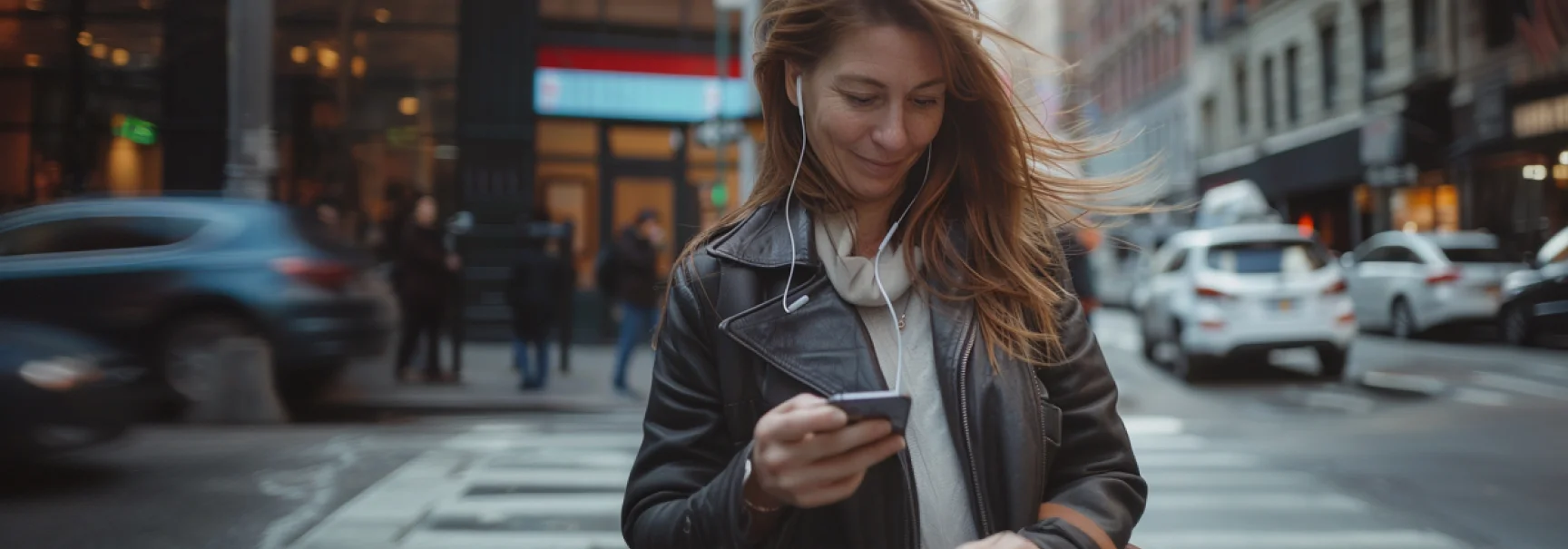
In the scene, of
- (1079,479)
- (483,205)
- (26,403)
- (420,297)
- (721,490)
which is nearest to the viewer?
Answer: (721,490)

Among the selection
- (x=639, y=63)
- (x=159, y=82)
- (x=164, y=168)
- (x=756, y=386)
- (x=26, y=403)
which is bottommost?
(x=26, y=403)

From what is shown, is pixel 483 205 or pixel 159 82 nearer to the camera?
pixel 159 82

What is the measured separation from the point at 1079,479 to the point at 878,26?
667mm

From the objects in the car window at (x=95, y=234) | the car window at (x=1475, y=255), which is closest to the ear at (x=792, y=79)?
the car window at (x=95, y=234)

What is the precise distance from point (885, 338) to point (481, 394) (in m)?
10.2

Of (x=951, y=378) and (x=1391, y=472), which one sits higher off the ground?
(x=951, y=378)

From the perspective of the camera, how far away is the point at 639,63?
1825 cm

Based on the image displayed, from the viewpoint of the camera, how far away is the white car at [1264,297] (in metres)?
12.3

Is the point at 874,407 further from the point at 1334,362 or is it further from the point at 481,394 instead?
the point at 1334,362

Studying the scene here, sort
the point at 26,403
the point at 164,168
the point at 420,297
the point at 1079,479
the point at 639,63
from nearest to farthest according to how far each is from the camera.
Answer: the point at 1079,479 < the point at 26,403 < the point at 164,168 < the point at 420,297 < the point at 639,63

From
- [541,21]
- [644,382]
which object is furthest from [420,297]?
[541,21]

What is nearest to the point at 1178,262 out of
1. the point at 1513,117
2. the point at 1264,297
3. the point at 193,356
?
the point at 1264,297

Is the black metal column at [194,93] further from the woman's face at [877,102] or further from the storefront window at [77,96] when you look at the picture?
the woman's face at [877,102]

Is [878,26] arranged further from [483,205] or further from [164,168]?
[483,205]
